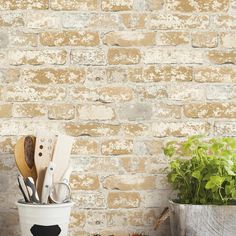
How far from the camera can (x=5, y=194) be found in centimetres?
187

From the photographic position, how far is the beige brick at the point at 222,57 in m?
1.95

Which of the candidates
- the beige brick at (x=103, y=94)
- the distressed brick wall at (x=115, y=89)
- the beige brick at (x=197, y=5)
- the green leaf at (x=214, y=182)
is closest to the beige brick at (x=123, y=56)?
the distressed brick wall at (x=115, y=89)

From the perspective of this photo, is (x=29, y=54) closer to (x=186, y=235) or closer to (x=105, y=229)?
(x=105, y=229)

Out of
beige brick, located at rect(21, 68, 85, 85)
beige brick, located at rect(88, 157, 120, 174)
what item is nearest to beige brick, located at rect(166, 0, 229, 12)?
beige brick, located at rect(21, 68, 85, 85)

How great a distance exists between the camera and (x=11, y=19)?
75.0 inches

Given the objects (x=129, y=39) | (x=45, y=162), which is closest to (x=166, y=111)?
(x=129, y=39)

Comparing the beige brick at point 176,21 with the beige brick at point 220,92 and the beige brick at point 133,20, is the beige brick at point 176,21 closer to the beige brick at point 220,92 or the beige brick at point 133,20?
the beige brick at point 133,20

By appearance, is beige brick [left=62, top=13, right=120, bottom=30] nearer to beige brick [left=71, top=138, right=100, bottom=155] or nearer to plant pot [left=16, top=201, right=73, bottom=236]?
beige brick [left=71, top=138, right=100, bottom=155]

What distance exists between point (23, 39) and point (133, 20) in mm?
432

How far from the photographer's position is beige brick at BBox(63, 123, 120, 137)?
6.24 ft

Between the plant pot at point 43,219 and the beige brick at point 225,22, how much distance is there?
0.92 metres

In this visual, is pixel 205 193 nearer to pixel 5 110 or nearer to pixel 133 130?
pixel 133 130

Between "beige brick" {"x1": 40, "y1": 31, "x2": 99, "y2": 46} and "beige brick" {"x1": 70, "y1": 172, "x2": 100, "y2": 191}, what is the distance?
1.65 ft

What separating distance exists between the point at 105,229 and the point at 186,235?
1.20 feet
